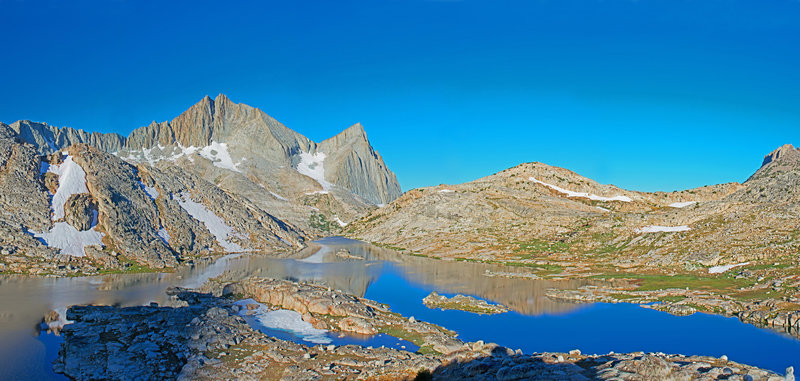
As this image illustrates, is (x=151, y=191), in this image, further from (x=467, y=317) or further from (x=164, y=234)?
(x=467, y=317)

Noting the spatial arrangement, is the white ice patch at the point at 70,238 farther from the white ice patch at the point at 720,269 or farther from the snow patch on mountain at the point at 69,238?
the white ice patch at the point at 720,269

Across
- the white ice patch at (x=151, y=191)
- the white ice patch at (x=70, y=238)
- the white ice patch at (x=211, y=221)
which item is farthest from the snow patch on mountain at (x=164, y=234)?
the white ice patch at (x=151, y=191)

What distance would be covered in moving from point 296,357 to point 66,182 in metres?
98.5

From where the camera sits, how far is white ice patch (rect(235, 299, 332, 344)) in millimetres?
52219

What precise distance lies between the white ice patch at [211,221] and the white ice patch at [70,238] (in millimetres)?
34890

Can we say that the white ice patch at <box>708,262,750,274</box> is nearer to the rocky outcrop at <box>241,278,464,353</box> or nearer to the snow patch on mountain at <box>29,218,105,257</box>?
the rocky outcrop at <box>241,278,464,353</box>

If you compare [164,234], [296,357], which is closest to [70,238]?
[164,234]

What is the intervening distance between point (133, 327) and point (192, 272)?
46.8m

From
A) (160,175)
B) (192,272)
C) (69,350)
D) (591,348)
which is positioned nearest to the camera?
(69,350)

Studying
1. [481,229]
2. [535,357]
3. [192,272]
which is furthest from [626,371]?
[481,229]

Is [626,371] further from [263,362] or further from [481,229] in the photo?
[481,229]

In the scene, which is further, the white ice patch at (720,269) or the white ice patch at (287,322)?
the white ice patch at (720,269)

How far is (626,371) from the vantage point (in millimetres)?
30609

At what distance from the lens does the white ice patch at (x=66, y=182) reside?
341 feet
